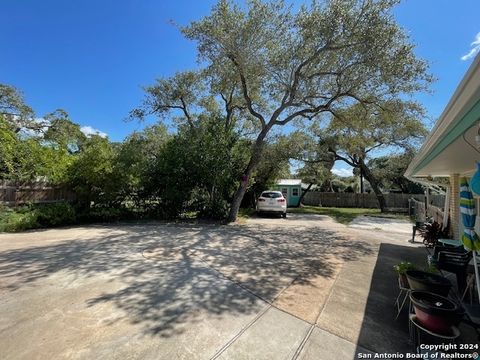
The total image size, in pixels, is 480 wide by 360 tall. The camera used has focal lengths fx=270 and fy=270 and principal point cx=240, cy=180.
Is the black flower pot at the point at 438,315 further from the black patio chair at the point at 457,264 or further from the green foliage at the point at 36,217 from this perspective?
the green foliage at the point at 36,217

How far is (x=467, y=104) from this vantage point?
89.8 inches

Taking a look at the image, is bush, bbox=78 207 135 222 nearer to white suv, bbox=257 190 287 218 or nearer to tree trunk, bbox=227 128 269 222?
tree trunk, bbox=227 128 269 222

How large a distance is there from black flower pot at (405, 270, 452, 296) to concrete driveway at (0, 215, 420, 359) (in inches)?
22.6

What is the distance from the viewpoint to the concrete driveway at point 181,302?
2.63 m

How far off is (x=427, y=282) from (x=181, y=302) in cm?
300

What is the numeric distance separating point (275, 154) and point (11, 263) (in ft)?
48.3

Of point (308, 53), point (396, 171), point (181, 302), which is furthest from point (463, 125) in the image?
point (396, 171)

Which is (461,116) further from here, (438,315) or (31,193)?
(31,193)

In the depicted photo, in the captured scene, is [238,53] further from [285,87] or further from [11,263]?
[11,263]

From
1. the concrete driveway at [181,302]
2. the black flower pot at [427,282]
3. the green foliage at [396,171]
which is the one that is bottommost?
the concrete driveway at [181,302]

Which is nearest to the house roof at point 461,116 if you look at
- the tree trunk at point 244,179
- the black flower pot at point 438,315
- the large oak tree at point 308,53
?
the black flower pot at point 438,315

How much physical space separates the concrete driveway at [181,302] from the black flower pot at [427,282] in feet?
1.89

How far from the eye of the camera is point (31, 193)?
966cm

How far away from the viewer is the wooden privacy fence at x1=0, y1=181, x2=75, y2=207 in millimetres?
8994
